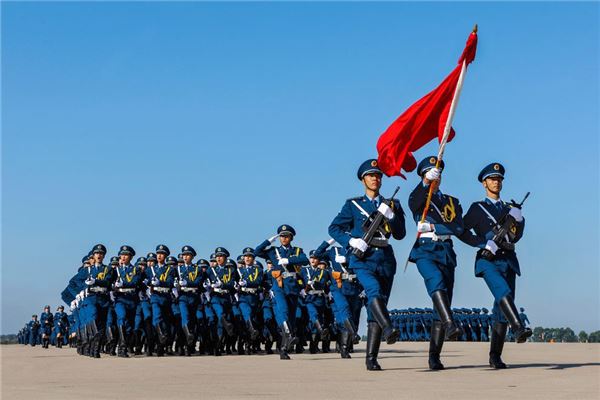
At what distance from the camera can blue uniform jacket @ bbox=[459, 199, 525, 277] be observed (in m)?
11.6

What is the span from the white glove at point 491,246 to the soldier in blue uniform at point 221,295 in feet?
32.4

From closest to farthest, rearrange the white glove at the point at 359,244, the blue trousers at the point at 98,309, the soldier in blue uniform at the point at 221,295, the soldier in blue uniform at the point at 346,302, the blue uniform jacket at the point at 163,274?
the white glove at the point at 359,244, the soldier in blue uniform at the point at 346,302, the blue trousers at the point at 98,309, the blue uniform jacket at the point at 163,274, the soldier in blue uniform at the point at 221,295

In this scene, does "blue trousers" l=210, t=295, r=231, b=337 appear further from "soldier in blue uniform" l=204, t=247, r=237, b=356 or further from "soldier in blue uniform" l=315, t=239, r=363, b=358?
"soldier in blue uniform" l=315, t=239, r=363, b=358

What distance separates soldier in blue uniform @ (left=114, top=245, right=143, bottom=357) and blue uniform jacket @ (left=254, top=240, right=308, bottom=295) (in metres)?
3.26

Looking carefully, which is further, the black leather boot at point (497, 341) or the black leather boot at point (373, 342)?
the black leather boot at point (497, 341)

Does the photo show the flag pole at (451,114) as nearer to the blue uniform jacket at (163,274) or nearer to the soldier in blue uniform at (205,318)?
the blue uniform jacket at (163,274)

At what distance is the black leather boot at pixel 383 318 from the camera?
10.5 metres

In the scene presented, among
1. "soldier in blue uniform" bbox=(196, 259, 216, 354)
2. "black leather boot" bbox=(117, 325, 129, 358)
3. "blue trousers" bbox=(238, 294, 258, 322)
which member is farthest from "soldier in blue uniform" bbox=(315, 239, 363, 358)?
"black leather boot" bbox=(117, 325, 129, 358)

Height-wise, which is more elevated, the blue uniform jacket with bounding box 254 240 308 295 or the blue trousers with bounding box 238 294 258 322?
the blue uniform jacket with bounding box 254 240 308 295

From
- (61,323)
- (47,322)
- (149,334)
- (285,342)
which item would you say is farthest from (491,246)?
(47,322)

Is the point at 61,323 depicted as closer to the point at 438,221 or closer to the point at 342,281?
the point at 342,281

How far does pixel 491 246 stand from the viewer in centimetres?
1148

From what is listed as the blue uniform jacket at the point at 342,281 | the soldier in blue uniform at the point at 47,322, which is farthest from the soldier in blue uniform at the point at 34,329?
the blue uniform jacket at the point at 342,281

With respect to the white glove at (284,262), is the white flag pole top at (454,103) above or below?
above
